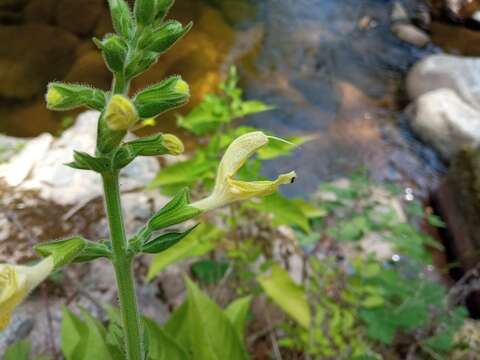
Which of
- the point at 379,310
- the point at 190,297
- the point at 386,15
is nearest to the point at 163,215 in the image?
the point at 190,297

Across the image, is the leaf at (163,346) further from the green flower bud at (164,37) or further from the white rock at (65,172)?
the white rock at (65,172)

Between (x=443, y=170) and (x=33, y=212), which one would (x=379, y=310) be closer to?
(x=33, y=212)

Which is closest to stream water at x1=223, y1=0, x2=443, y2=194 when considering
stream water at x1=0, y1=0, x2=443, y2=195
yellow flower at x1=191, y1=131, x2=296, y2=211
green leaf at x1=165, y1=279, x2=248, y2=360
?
stream water at x1=0, y1=0, x2=443, y2=195

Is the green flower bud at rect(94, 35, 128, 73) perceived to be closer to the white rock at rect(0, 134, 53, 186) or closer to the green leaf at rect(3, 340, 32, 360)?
the green leaf at rect(3, 340, 32, 360)

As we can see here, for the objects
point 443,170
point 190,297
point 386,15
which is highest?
point 190,297

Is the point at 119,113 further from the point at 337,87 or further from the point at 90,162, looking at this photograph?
the point at 337,87

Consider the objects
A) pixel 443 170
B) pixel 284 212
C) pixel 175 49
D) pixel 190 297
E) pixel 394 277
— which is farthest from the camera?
pixel 175 49
